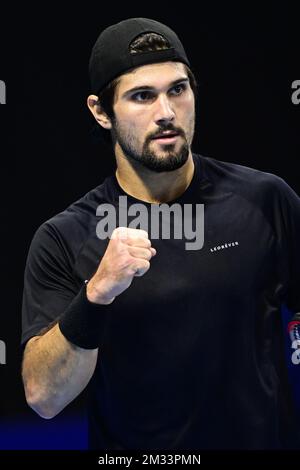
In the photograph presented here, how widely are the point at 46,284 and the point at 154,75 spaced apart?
18.9 inches

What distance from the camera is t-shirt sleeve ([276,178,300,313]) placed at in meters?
2.10

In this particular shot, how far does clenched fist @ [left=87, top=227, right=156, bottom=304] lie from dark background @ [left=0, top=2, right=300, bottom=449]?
1523 mm

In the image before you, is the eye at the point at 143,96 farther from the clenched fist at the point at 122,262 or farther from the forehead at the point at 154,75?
the clenched fist at the point at 122,262

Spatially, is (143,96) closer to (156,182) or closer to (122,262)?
(156,182)

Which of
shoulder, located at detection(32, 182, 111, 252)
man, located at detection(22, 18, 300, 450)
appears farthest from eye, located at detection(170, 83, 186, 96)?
shoulder, located at detection(32, 182, 111, 252)

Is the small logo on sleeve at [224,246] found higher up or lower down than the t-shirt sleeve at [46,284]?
higher up

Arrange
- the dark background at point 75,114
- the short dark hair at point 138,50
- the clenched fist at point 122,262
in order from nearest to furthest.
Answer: the clenched fist at point 122,262 → the short dark hair at point 138,50 → the dark background at point 75,114

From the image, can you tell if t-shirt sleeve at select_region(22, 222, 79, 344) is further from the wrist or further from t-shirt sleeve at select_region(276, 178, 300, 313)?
t-shirt sleeve at select_region(276, 178, 300, 313)

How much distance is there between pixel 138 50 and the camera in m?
2.11

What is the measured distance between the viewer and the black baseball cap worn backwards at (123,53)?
2100 mm

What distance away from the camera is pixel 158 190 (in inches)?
85.1

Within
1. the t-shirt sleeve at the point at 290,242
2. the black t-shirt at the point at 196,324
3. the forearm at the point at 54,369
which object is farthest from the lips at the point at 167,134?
the forearm at the point at 54,369

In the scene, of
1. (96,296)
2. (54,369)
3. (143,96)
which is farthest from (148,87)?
(54,369)

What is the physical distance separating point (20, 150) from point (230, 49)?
2.72 ft
